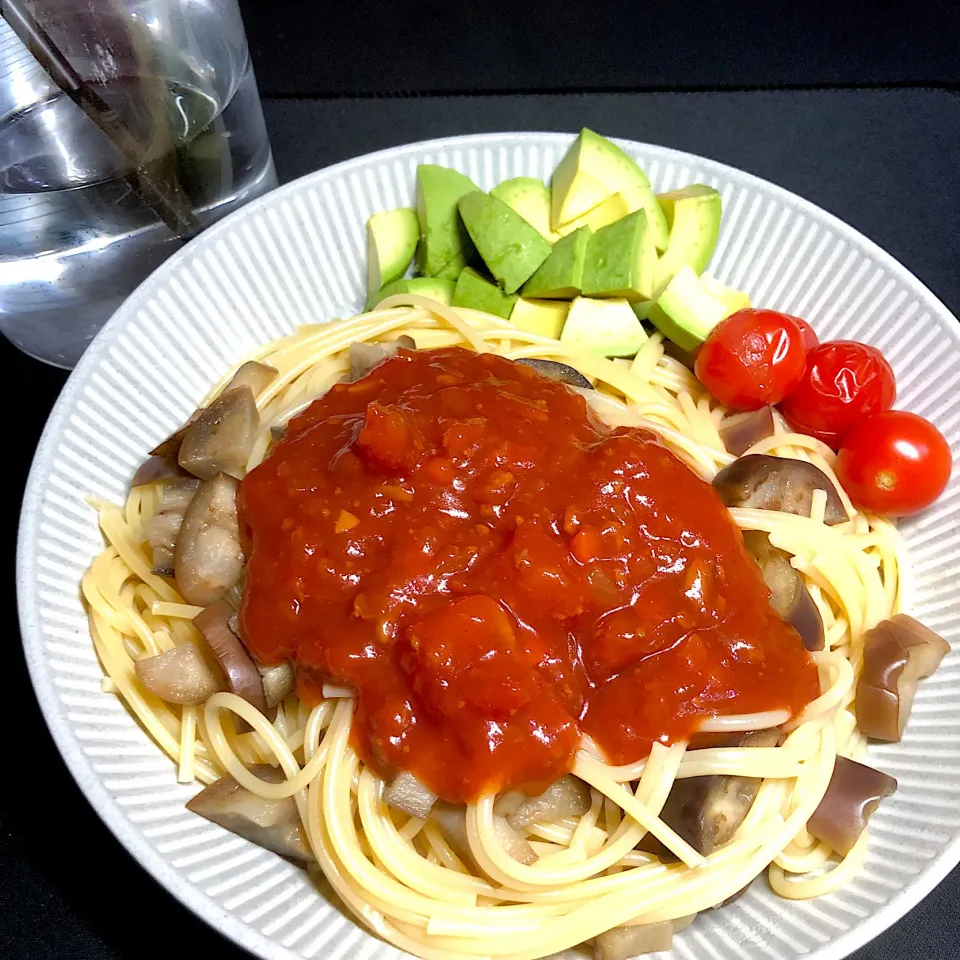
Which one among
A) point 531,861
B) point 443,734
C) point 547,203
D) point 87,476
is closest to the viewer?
point 443,734

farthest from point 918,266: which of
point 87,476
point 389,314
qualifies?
point 87,476

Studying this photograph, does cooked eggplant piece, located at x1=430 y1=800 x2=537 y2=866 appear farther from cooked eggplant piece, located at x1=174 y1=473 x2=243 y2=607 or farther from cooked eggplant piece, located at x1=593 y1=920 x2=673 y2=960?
cooked eggplant piece, located at x1=174 y1=473 x2=243 y2=607

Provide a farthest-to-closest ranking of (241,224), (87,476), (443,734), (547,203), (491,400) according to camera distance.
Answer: (547,203) → (241,224) → (87,476) → (491,400) → (443,734)

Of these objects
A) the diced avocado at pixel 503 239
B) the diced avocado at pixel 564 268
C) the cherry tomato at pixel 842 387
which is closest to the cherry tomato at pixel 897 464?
the cherry tomato at pixel 842 387

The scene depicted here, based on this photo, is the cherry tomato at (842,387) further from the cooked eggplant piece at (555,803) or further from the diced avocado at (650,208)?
the cooked eggplant piece at (555,803)

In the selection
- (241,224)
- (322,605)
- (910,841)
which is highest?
(241,224)

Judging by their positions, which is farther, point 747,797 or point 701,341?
point 701,341

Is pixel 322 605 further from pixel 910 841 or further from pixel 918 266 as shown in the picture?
pixel 918 266
